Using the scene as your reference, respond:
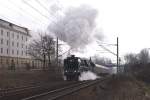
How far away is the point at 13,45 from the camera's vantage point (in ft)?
311

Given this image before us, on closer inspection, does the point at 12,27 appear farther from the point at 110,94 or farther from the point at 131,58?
the point at 110,94

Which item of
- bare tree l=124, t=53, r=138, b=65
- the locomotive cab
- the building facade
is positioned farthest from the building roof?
the locomotive cab

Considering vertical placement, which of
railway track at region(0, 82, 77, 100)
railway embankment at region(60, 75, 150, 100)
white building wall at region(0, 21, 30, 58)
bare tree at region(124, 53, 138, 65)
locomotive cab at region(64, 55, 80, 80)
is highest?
white building wall at region(0, 21, 30, 58)

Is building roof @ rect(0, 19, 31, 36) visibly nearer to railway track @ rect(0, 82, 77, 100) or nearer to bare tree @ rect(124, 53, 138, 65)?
bare tree @ rect(124, 53, 138, 65)

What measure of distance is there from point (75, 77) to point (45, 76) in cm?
728

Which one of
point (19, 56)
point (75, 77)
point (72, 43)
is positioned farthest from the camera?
point (19, 56)

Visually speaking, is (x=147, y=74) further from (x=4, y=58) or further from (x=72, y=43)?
(x=4, y=58)

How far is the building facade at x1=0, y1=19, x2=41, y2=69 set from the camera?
86.8 meters

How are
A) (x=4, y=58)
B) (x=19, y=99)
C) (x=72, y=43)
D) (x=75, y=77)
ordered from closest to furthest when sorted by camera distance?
(x=19, y=99) < (x=75, y=77) < (x=72, y=43) < (x=4, y=58)

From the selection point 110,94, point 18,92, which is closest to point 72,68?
point 18,92


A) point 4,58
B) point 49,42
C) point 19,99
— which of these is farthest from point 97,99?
point 4,58

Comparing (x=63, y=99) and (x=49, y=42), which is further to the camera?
(x=49, y=42)

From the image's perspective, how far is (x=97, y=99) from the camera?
1797cm

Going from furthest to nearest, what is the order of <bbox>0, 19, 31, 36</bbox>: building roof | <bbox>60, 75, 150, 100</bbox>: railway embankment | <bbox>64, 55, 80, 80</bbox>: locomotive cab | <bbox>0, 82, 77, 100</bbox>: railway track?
<bbox>0, 19, 31, 36</bbox>: building roof → <bbox>64, 55, 80, 80</bbox>: locomotive cab → <bbox>60, 75, 150, 100</bbox>: railway embankment → <bbox>0, 82, 77, 100</bbox>: railway track
